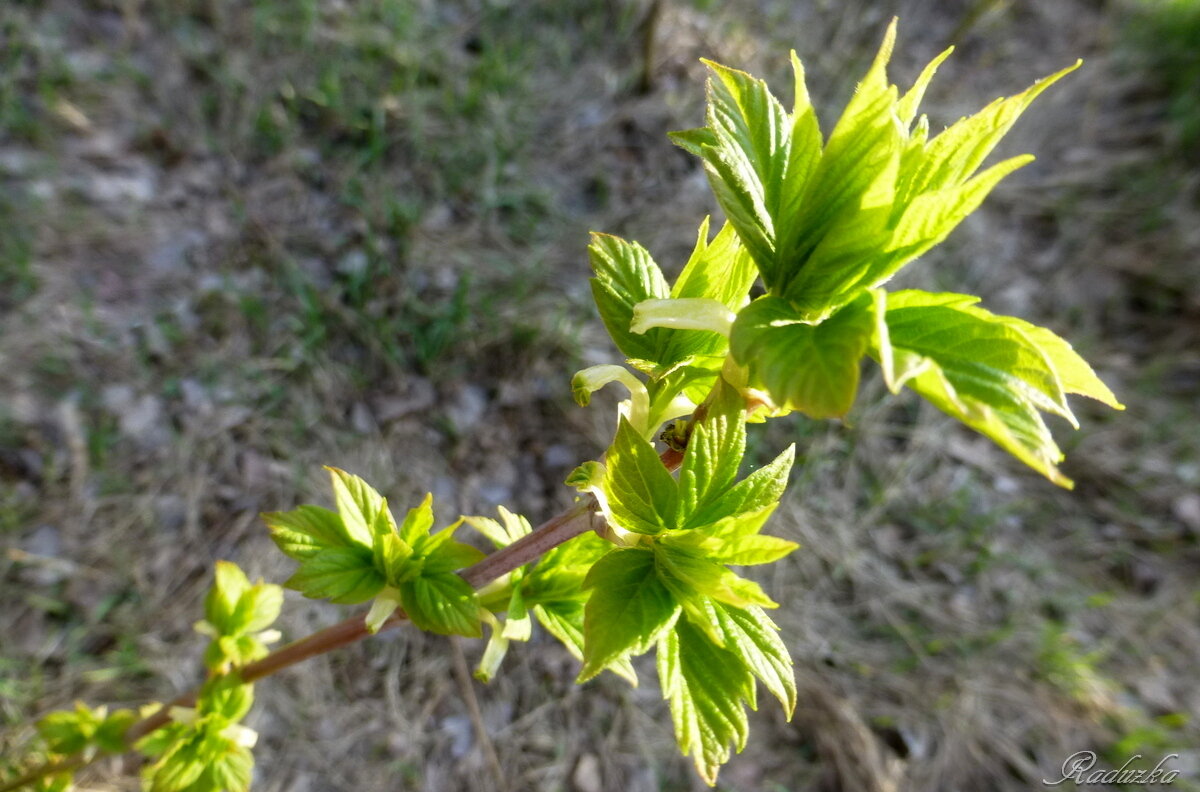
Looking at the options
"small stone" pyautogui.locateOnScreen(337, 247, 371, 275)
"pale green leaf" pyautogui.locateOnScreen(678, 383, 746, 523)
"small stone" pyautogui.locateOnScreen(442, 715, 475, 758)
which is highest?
"pale green leaf" pyautogui.locateOnScreen(678, 383, 746, 523)

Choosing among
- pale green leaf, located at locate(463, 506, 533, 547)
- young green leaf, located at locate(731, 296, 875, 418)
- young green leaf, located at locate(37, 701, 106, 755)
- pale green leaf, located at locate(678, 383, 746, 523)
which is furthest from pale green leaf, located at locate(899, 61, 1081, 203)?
young green leaf, located at locate(37, 701, 106, 755)

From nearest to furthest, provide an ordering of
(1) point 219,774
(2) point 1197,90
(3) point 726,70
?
(3) point 726,70 → (1) point 219,774 → (2) point 1197,90

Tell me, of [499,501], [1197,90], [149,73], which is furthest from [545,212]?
[1197,90]

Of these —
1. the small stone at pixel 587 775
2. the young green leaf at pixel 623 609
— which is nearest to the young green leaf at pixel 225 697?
the young green leaf at pixel 623 609

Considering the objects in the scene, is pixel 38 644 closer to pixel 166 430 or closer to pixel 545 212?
pixel 166 430
